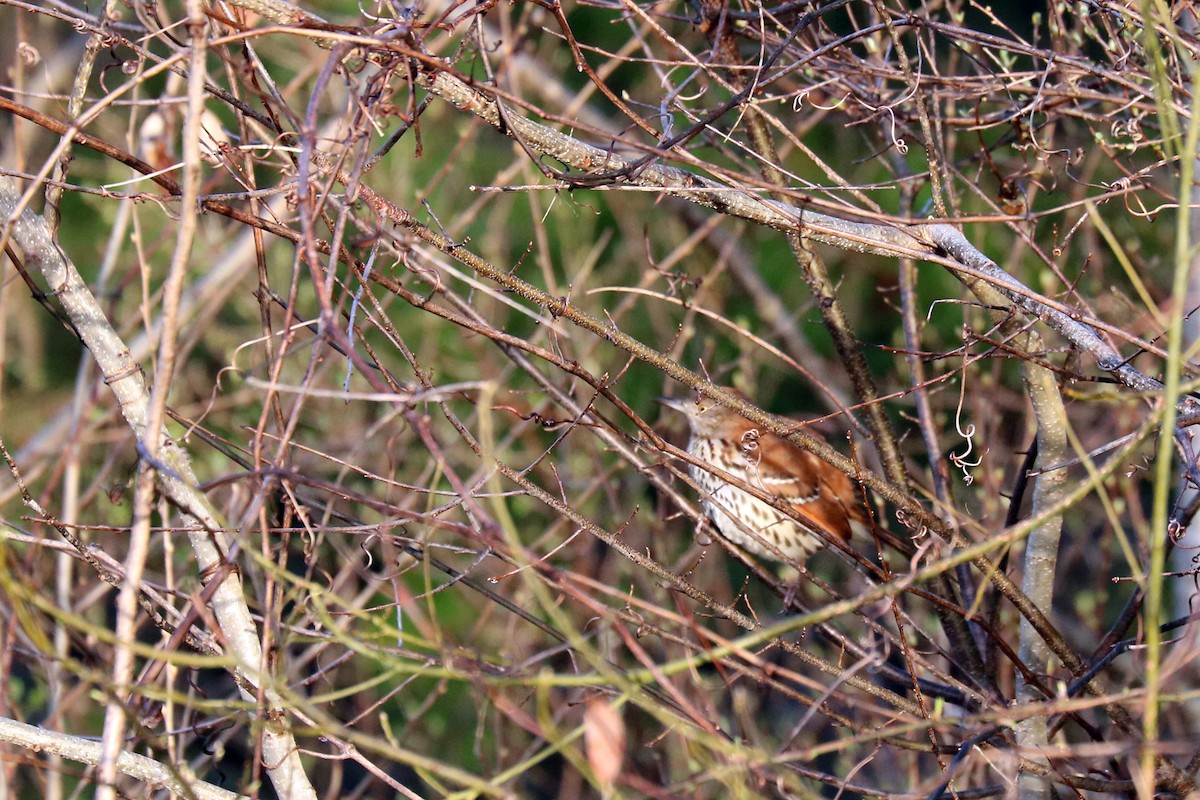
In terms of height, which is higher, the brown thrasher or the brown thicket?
the brown thicket

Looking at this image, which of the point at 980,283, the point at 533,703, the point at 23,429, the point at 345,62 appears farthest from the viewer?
the point at 23,429

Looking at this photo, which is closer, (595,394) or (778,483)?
(595,394)

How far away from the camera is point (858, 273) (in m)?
6.07

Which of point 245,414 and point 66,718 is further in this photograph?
point 245,414

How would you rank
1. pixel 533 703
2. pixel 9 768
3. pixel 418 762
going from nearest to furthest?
pixel 418 762 < pixel 9 768 < pixel 533 703

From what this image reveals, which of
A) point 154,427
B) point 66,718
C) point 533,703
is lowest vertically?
point 533,703

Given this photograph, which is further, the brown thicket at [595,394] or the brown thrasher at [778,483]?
the brown thrasher at [778,483]

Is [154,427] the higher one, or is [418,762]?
[154,427]

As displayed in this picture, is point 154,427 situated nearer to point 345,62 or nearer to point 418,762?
point 418,762

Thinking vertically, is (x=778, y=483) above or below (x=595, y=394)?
below

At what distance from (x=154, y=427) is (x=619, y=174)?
84cm

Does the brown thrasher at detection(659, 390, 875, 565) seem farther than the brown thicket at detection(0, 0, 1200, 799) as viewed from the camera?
Yes

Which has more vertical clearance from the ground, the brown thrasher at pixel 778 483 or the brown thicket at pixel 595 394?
the brown thicket at pixel 595 394

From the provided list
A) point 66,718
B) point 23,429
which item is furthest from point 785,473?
point 23,429
